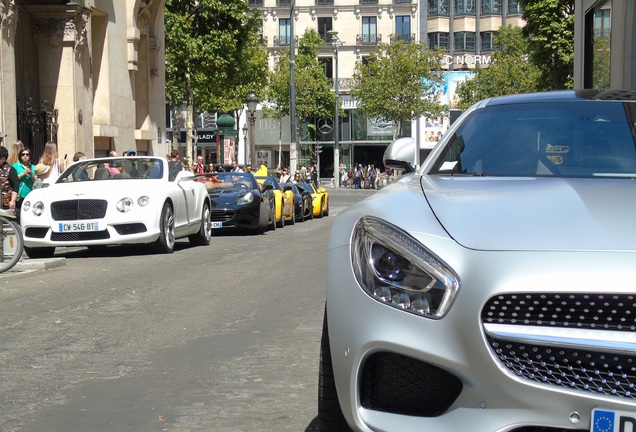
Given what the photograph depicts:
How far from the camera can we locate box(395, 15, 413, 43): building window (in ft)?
266

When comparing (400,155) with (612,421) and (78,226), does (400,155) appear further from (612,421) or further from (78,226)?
(78,226)

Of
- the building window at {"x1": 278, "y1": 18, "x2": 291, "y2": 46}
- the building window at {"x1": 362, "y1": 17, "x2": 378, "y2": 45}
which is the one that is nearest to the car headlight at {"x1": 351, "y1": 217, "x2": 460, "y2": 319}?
the building window at {"x1": 362, "y1": 17, "x2": 378, "y2": 45}

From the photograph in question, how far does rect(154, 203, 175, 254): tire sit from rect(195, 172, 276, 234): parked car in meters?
4.56

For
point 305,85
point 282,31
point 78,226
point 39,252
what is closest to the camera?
point 78,226

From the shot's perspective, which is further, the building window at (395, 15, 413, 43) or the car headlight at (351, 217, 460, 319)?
the building window at (395, 15, 413, 43)

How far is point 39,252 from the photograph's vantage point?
14.4 meters

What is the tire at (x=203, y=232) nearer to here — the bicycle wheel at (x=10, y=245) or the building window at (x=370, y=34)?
the bicycle wheel at (x=10, y=245)

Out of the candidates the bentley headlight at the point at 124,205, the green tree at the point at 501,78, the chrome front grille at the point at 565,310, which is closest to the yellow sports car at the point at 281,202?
the bentley headlight at the point at 124,205

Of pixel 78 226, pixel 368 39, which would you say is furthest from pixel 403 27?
pixel 78 226

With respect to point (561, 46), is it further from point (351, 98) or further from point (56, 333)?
point (351, 98)

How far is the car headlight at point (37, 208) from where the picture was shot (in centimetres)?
1397

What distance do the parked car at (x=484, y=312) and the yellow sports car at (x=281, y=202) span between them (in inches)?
751

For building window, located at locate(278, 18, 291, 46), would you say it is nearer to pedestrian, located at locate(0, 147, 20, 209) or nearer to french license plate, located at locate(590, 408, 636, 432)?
pedestrian, located at locate(0, 147, 20, 209)

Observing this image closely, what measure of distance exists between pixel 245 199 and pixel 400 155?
48.7 ft
